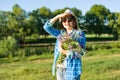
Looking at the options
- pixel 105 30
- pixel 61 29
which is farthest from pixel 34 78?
pixel 105 30

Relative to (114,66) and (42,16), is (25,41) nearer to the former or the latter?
(42,16)

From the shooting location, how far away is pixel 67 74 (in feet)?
16.1

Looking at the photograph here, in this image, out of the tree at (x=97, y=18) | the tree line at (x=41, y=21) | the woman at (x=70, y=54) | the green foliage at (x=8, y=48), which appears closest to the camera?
the woman at (x=70, y=54)

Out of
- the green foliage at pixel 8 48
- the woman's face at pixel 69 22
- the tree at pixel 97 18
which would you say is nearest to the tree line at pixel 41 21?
the tree at pixel 97 18

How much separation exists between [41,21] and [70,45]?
64.2 m

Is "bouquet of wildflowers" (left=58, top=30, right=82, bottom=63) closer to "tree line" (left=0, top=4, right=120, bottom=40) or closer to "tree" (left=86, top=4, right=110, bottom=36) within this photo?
"tree line" (left=0, top=4, right=120, bottom=40)

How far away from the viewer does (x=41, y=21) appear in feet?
226

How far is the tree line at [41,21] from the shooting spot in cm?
5206

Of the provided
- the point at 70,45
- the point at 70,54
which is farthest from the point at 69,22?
the point at 70,54

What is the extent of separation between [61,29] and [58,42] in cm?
21

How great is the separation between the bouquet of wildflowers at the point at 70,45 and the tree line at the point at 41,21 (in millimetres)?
38387

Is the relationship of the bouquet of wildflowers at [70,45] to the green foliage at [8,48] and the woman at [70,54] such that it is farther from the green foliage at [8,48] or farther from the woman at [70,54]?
the green foliage at [8,48]

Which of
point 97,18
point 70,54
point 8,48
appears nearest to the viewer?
point 70,54

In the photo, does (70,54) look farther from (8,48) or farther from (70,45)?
(8,48)
